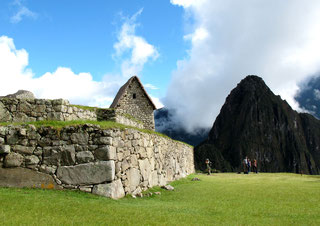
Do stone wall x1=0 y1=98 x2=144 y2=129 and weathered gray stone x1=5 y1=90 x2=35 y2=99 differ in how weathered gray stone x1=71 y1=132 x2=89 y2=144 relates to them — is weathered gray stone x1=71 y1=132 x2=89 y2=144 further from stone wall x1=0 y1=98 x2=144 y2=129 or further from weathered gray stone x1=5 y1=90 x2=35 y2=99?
weathered gray stone x1=5 y1=90 x2=35 y2=99

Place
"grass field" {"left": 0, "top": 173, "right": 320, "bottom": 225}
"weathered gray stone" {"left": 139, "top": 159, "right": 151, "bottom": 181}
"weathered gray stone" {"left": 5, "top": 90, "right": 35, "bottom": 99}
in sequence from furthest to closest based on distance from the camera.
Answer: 1. "weathered gray stone" {"left": 5, "top": 90, "right": 35, "bottom": 99}
2. "weathered gray stone" {"left": 139, "top": 159, "right": 151, "bottom": 181}
3. "grass field" {"left": 0, "top": 173, "right": 320, "bottom": 225}

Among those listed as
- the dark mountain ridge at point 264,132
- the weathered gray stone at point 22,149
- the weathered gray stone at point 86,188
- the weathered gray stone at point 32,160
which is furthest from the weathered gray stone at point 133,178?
the dark mountain ridge at point 264,132

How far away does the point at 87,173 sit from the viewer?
7.61 metres

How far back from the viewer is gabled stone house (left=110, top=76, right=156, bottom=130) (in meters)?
24.2

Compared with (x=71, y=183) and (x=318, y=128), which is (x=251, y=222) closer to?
(x=71, y=183)

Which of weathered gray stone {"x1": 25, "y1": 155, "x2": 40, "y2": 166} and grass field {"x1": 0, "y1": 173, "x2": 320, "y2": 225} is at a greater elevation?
weathered gray stone {"x1": 25, "y1": 155, "x2": 40, "y2": 166}

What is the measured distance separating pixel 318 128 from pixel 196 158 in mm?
109482

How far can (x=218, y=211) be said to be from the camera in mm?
6246

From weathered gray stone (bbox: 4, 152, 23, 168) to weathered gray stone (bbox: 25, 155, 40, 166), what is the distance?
0.17 m

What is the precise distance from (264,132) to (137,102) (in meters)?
111

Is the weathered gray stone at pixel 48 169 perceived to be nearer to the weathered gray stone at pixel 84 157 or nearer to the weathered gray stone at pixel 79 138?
the weathered gray stone at pixel 84 157

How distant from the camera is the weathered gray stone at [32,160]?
767 cm

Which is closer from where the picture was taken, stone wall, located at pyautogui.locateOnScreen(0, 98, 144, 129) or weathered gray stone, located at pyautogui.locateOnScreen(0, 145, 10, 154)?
weathered gray stone, located at pyautogui.locateOnScreen(0, 145, 10, 154)

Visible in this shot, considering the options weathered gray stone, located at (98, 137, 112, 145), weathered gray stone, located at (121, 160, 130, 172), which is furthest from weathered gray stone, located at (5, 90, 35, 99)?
weathered gray stone, located at (121, 160, 130, 172)
